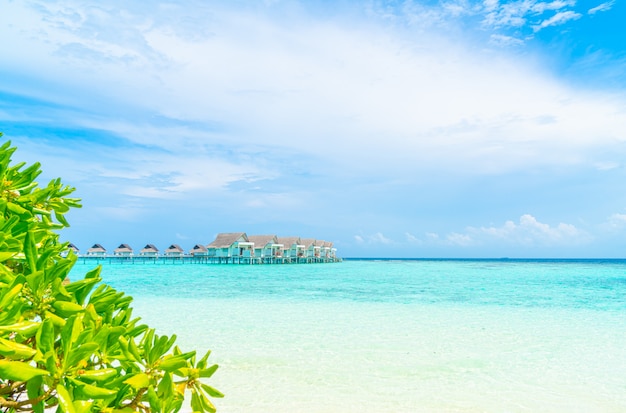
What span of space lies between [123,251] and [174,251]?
7046mm

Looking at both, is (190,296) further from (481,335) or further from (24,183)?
(24,183)

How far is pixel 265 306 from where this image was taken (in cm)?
1447

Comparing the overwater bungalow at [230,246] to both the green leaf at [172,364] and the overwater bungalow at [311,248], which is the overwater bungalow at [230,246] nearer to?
the overwater bungalow at [311,248]

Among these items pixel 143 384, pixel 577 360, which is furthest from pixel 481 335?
pixel 143 384

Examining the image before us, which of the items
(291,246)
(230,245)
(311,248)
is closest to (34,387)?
(230,245)

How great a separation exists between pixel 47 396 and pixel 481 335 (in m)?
10.2

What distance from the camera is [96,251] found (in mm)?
62062

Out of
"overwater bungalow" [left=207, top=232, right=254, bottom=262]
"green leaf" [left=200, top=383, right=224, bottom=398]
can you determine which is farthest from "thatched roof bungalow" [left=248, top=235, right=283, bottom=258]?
"green leaf" [left=200, top=383, right=224, bottom=398]

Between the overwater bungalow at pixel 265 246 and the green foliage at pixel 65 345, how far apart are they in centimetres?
5508

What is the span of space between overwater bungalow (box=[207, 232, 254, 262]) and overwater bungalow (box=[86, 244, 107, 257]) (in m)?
18.8

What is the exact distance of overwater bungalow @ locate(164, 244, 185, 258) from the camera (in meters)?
61.8

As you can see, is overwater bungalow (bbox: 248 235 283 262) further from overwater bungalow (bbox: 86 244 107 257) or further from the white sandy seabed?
the white sandy seabed

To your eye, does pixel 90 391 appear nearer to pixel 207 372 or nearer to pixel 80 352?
pixel 80 352

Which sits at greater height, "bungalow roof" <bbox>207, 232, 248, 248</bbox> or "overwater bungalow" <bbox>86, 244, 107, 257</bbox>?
"bungalow roof" <bbox>207, 232, 248, 248</bbox>
